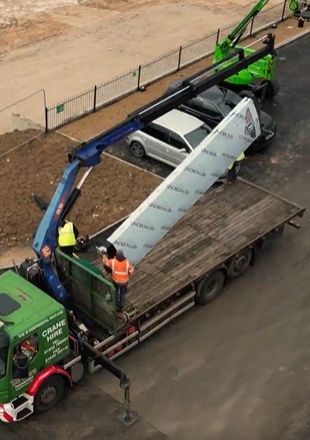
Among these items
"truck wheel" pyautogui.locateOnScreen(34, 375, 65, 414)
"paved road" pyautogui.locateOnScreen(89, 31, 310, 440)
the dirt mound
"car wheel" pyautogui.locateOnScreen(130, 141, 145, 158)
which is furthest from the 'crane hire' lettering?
"car wheel" pyautogui.locateOnScreen(130, 141, 145, 158)

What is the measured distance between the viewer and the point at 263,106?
25.1 metres

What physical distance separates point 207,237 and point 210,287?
1261 millimetres

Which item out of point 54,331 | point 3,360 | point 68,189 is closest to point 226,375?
point 54,331

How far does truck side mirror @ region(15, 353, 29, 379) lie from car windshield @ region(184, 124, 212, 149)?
10330 millimetres

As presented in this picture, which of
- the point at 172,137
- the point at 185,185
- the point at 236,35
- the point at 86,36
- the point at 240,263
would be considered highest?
the point at 185,185

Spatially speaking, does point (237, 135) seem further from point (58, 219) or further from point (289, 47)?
point (289, 47)

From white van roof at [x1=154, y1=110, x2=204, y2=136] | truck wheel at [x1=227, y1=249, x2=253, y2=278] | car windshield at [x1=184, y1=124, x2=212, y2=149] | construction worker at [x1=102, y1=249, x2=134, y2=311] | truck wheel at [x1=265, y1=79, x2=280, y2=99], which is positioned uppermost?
construction worker at [x1=102, y1=249, x2=134, y2=311]

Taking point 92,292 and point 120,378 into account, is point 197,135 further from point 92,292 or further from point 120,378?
point 120,378

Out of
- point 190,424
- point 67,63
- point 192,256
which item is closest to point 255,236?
point 192,256

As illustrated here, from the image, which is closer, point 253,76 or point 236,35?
point 253,76

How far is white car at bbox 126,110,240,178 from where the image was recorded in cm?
2034

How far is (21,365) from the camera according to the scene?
11.5 metres

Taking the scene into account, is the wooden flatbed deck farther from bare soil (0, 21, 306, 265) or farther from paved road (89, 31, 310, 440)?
bare soil (0, 21, 306, 265)

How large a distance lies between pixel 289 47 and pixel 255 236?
55.1 feet
